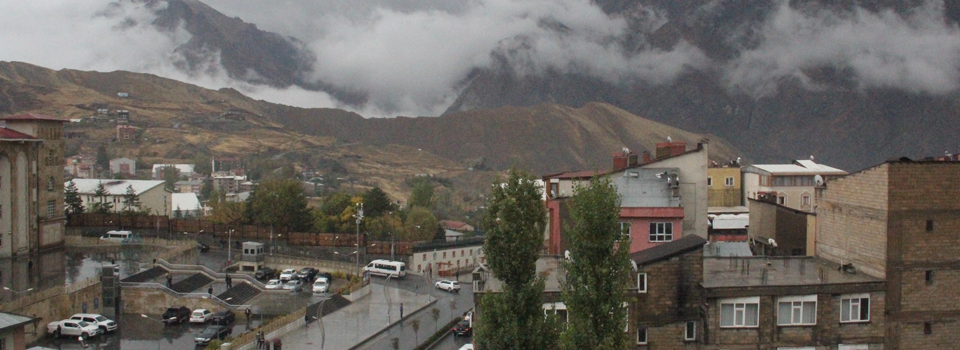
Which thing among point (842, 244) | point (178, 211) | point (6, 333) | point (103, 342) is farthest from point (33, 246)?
point (842, 244)

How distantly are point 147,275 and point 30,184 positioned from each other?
1347 centimetres

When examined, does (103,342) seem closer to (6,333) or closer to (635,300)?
(6,333)

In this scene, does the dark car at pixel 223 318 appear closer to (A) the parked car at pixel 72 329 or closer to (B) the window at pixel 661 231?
(A) the parked car at pixel 72 329

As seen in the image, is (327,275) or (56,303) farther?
(327,275)

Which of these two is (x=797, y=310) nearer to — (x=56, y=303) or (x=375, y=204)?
(x=56, y=303)

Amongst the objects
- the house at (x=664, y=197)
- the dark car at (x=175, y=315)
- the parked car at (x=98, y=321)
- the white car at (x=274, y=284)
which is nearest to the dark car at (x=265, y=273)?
the white car at (x=274, y=284)

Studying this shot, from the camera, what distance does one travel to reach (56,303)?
35.1m

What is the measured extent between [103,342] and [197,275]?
1132 cm

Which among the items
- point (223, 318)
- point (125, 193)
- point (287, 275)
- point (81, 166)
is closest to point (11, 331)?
point (223, 318)

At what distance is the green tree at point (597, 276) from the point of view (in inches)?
616

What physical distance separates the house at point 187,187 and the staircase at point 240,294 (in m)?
93.0

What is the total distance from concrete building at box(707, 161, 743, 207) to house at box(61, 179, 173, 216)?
5844 cm

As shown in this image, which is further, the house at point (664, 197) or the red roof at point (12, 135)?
the red roof at point (12, 135)

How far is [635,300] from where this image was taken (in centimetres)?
1638
